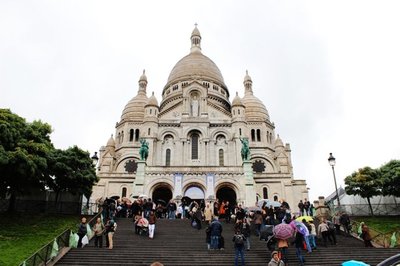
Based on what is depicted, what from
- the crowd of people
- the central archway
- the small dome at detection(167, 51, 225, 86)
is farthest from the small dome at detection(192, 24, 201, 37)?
the crowd of people

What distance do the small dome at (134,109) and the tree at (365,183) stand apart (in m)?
30.6

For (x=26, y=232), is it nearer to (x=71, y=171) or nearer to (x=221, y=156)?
(x=71, y=171)

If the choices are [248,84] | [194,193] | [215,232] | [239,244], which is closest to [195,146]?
[194,193]

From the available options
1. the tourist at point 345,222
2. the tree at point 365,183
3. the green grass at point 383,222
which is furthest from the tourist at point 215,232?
the tree at point 365,183

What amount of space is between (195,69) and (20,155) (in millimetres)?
38894

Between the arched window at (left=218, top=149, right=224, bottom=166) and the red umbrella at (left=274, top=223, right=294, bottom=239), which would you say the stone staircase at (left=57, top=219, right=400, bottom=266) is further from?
the arched window at (left=218, top=149, right=224, bottom=166)

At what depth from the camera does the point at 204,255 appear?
13.8m

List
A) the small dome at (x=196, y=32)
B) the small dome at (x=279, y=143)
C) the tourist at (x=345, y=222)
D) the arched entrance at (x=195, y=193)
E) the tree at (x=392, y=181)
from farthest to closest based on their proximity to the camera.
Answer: the small dome at (x=196, y=32) < the small dome at (x=279, y=143) < the arched entrance at (x=195, y=193) < the tree at (x=392, y=181) < the tourist at (x=345, y=222)

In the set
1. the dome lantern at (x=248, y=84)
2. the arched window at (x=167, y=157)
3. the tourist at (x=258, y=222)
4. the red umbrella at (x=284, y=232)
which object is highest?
the dome lantern at (x=248, y=84)

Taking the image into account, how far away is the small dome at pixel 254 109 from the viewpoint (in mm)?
50572

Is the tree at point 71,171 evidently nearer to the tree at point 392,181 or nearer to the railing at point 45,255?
the railing at point 45,255

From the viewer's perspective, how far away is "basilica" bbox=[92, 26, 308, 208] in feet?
111

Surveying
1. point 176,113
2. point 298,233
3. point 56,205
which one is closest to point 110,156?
point 176,113

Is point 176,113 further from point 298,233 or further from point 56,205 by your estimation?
point 298,233
